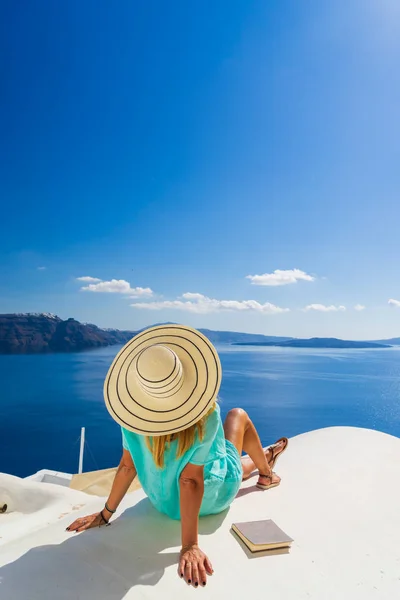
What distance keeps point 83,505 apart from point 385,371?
34.9m

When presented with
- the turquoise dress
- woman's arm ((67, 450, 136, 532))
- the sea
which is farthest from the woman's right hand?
the sea

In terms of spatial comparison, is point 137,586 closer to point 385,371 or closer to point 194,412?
point 194,412

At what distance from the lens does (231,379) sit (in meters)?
31.7

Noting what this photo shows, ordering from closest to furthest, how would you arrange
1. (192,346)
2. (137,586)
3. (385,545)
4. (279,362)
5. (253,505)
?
(137,586) → (192,346) → (385,545) → (253,505) → (279,362)

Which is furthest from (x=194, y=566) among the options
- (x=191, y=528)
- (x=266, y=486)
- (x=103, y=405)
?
(x=103, y=405)

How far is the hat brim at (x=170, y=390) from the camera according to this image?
1.07m

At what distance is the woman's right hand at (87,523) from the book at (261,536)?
470 millimetres

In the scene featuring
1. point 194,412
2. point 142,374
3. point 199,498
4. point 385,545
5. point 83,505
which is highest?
point 142,374

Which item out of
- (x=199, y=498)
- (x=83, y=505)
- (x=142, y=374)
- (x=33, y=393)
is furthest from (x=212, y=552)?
(x=33, y=393)

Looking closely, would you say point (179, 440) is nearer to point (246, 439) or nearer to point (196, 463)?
point (196, 463)

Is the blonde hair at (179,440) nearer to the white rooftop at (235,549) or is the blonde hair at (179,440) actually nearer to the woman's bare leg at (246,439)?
the white rooftop at (235,549)

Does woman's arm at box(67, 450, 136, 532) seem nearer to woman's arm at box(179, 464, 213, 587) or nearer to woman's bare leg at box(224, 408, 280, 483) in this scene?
woman's arm at box(179, 464, 213, 587)

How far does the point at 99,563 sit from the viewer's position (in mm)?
1123

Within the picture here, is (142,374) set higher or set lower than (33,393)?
higher
